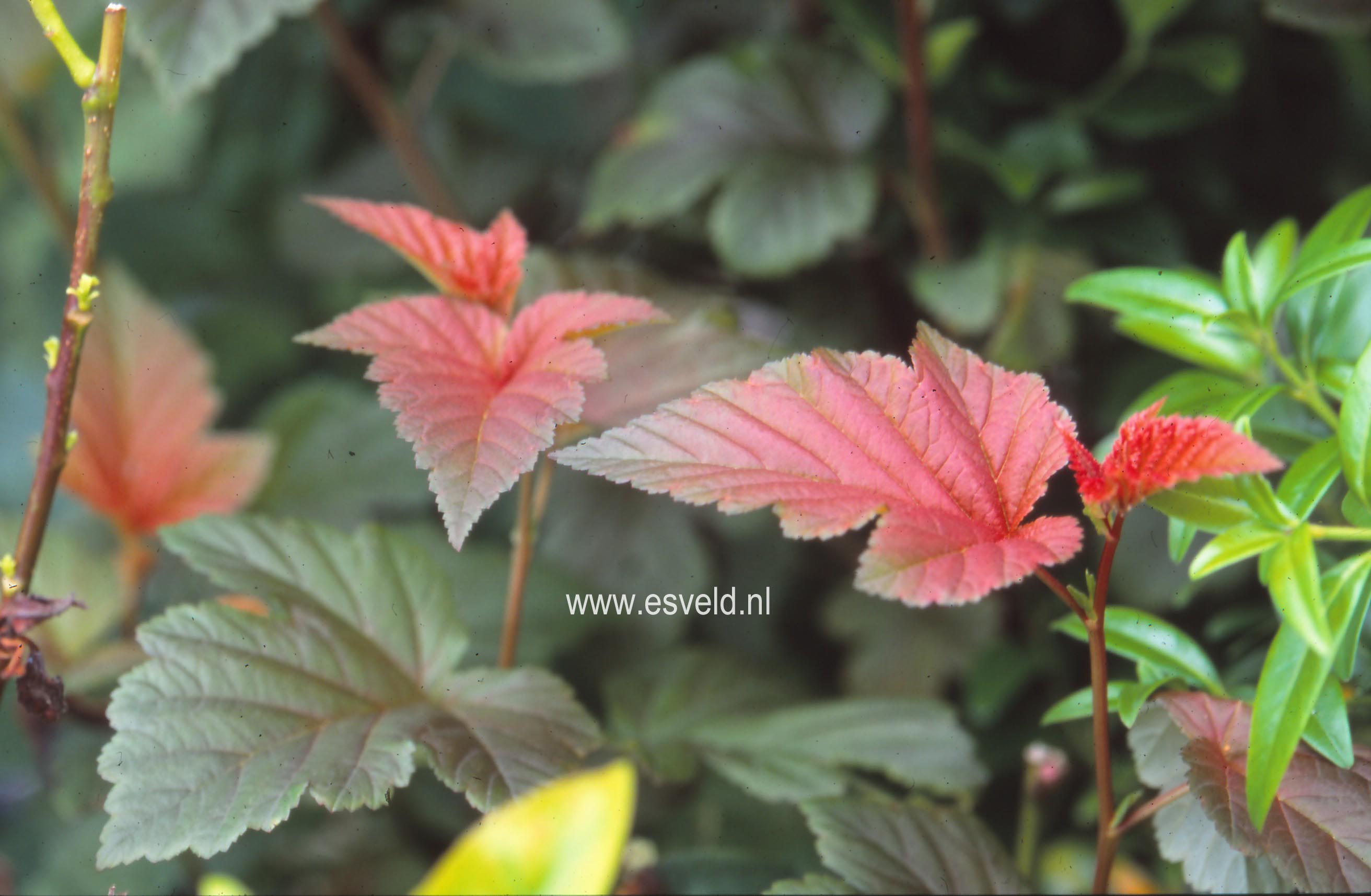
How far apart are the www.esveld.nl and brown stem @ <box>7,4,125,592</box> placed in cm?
50

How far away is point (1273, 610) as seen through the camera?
2.25 ft

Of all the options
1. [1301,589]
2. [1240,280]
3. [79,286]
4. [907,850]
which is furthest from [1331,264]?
[79,286]

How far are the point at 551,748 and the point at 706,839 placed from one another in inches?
16.8

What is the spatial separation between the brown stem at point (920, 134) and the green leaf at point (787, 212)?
0.15ft

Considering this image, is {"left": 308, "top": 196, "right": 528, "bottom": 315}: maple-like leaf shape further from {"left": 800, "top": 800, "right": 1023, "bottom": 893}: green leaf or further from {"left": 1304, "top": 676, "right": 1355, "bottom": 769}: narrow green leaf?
{"left": 1304, "top": 676, "right": 1355, "bottom": 769}: narrow green leaf

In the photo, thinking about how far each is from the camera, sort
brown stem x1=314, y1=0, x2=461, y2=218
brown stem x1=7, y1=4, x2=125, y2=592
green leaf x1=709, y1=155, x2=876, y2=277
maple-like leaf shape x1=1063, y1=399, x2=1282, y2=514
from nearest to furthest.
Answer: maple-like leaf shape x1=1063, y1=399, x2=1282, y2=514 < brown stem x1=7, y1=4, x2=125, y2=592 < green leaf x1=709, y1=155, x2=876, y2=277 < brown stem x1=314, y1=0, x2=461, y2=218

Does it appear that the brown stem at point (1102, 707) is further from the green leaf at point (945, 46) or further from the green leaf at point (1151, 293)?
the green leaf at point (945, 46)

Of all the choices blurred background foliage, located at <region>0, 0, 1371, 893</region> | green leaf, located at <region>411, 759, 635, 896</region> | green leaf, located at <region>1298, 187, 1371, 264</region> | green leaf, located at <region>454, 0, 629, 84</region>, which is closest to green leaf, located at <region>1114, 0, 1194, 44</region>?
blurred background foliage, located at <region>0, 0, 1371, 893</region>

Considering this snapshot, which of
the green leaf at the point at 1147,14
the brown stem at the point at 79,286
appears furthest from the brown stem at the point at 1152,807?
A: the green leaf at the point at 1147,14

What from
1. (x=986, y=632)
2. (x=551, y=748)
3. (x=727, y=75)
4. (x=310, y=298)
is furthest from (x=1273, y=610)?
(x=310, y=298)

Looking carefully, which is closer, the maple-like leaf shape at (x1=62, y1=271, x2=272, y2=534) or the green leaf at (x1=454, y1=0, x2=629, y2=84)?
the maple-like leaf shape at (x1=62, y1=271, x2=272, y2=534)

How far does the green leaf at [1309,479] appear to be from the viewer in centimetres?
48

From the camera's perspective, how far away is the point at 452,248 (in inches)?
24.3

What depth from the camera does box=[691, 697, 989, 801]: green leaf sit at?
704 millimetres
